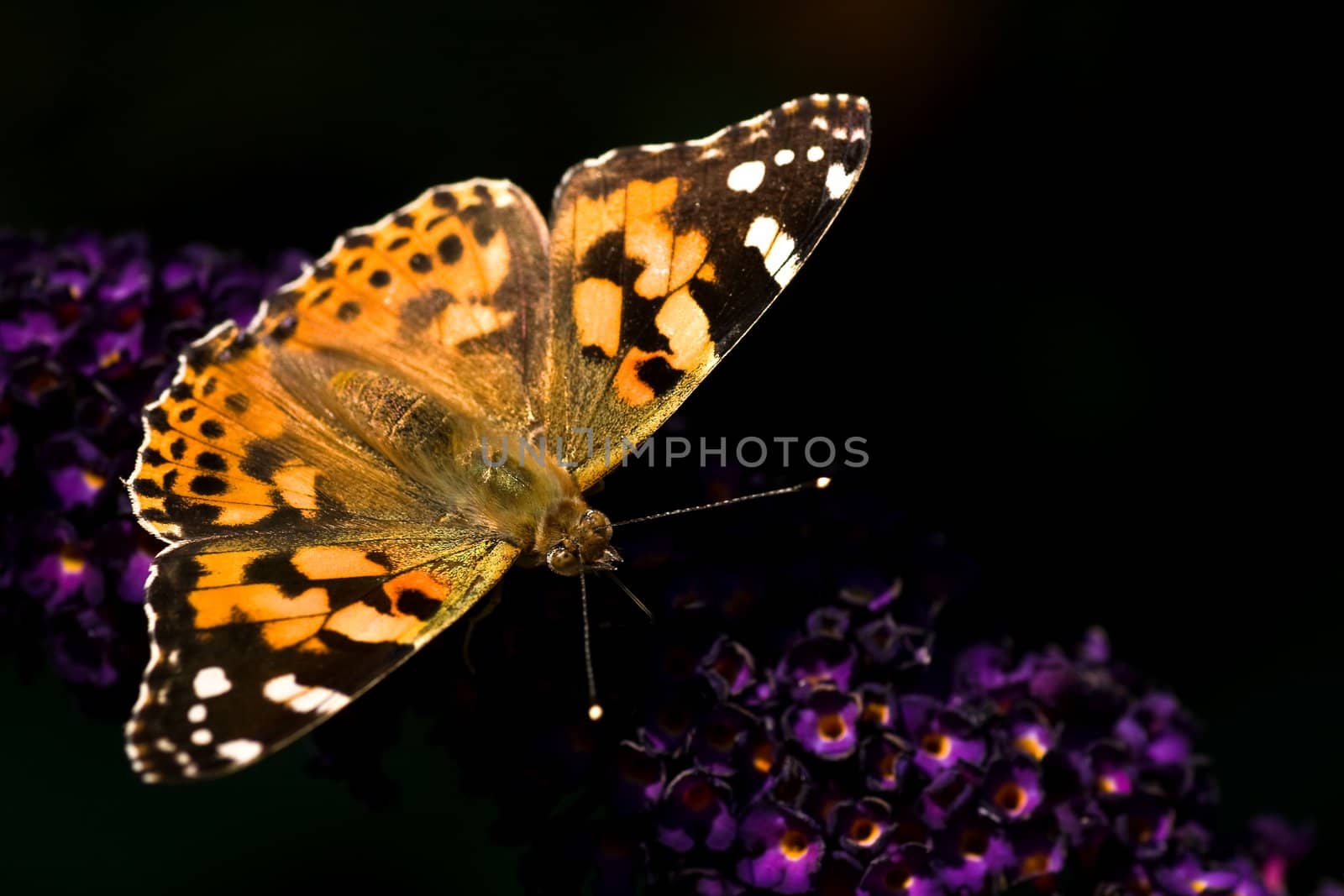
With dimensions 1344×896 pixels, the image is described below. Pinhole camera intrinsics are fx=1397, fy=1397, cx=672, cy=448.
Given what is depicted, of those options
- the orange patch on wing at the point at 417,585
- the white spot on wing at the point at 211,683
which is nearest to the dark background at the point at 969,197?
the orange patch on wing at the point at 417,585

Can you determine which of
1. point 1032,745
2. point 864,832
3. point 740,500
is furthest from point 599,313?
point 1032,745

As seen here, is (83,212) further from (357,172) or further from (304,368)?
(304,368)

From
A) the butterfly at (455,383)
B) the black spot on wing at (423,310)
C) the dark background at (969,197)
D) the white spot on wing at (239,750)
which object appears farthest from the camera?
the dark background at (969,197)


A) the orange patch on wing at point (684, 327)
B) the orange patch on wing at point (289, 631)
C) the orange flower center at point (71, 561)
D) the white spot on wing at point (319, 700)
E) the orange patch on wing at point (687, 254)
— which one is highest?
the orange patch on wing at point (687, 254)

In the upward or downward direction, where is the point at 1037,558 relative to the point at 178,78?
downward

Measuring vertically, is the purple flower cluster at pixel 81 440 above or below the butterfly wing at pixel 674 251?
below

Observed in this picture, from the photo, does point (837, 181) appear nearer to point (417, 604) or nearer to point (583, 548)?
point (583, 548)

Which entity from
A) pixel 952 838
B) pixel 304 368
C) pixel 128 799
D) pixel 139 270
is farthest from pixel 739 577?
pixel 128 799

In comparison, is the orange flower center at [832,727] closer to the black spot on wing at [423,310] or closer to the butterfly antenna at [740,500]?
the butterfly antenna at [740,500]
